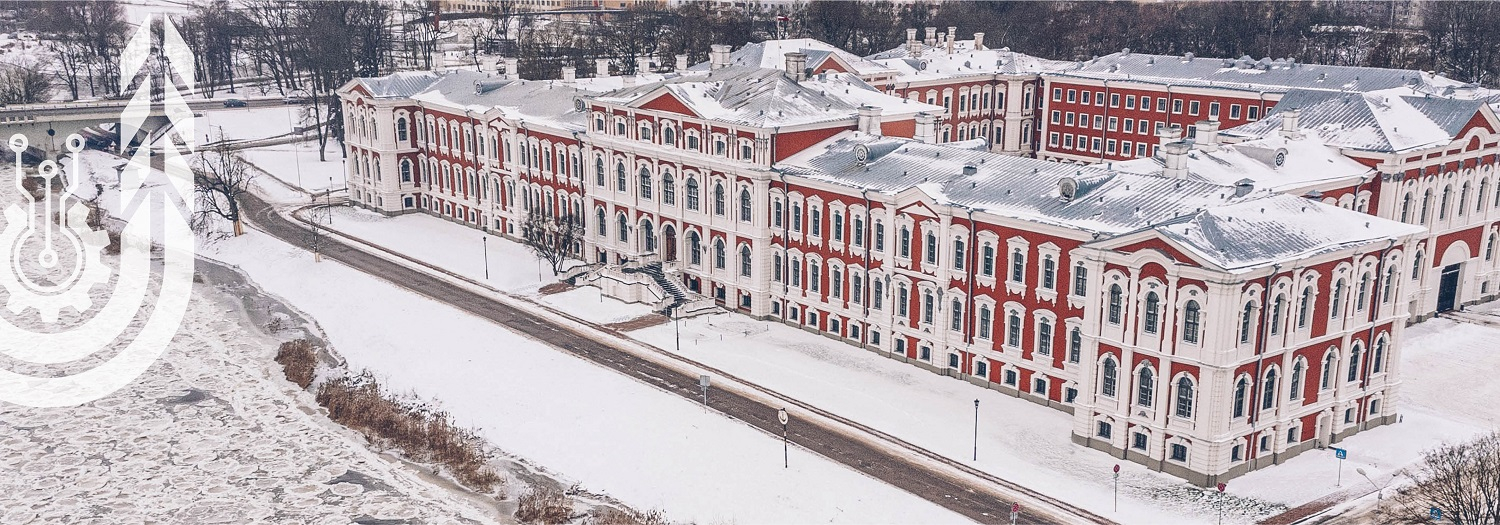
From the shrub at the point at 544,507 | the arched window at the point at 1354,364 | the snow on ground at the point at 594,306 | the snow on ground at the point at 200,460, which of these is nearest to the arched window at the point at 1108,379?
the arched window at the point at 1354,364

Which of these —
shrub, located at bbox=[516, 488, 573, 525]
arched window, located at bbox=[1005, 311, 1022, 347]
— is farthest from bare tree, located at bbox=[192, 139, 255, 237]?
arched window, located at bbox=[1005, 311, 1022, 347]

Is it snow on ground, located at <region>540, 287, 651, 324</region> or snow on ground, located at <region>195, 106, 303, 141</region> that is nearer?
snow on ground, located at <region>540, 287, 651, 324</region>

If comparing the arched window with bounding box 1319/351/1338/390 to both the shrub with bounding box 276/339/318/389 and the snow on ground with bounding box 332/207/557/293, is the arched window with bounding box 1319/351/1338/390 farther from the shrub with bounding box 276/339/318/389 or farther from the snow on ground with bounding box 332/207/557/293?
the shrub with bounding box 276/339/318/389

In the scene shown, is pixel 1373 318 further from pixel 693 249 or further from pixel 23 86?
pixel 23 86

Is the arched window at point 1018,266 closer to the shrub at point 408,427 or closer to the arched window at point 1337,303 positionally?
the arched window at point 1337,303

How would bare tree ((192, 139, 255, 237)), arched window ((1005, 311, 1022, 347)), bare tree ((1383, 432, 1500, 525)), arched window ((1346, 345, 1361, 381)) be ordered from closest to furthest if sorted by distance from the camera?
bare tree ((1383, 432, 1500, 525))
arched window ((1346, 345, 1361, 381))
arched window ((1005, 311, 1022, 347))
bare tree ((192, 139, 255, 237))
